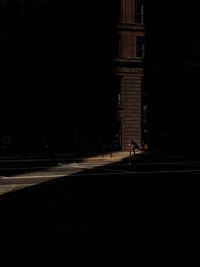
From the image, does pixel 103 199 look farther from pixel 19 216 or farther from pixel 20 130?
pixel 20 130

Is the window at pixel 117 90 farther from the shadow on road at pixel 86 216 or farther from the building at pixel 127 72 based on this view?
the shadow on road at pixel 86 216

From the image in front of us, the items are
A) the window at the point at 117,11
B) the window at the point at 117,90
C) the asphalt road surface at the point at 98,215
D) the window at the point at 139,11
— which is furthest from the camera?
the window at the point at 139,11

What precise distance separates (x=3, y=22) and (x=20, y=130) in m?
8.79

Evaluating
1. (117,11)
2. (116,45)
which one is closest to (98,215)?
(116,45)

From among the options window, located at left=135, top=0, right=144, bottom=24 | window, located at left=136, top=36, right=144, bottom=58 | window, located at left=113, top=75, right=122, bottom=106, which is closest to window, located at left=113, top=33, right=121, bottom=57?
window, located at left=136, top=36, right=144, bottom=58

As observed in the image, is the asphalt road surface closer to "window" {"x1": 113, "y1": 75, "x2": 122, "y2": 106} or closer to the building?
the building

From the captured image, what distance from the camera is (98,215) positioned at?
1044 centimetres

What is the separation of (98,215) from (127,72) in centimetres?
3741

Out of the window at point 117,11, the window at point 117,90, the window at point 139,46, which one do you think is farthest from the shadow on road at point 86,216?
the window at point 139,46

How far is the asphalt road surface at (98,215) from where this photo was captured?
26.2ft

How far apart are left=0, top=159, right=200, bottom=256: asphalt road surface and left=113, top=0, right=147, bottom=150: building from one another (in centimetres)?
2975

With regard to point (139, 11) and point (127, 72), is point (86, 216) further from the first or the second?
point (139, 11)

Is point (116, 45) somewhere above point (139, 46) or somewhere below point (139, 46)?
below

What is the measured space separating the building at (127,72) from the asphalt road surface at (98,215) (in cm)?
2975
